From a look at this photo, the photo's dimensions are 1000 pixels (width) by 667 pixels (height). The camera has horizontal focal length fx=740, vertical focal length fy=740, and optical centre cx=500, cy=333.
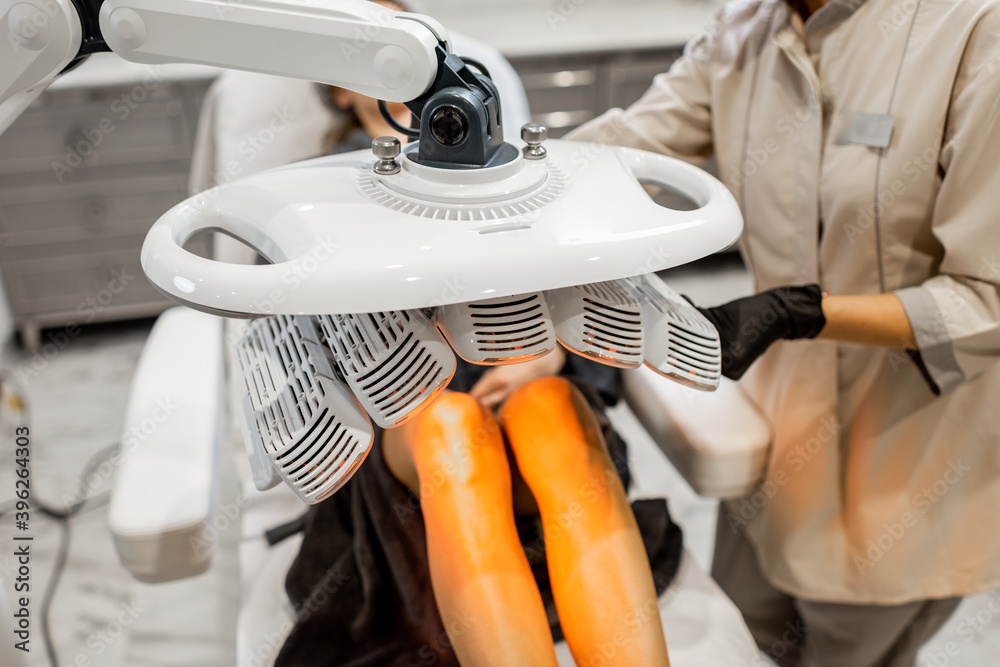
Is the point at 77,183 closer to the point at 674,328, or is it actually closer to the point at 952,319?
the point at 674,328

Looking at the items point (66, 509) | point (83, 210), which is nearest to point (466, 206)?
point (66, 509)

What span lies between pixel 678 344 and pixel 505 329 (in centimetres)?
19

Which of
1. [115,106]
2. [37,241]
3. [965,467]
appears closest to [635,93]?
[115,106]

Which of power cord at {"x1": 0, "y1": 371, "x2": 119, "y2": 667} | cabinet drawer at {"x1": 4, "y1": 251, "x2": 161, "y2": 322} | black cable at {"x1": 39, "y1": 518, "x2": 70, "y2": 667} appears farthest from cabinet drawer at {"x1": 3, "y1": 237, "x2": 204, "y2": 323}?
black cable at {"x1": 39, "y1": 518, "x2": 70, "y2": 667}

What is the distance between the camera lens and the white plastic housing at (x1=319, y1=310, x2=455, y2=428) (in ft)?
2.08

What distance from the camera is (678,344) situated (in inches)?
28.4

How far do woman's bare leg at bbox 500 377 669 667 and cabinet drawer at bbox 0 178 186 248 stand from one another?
2017 mm

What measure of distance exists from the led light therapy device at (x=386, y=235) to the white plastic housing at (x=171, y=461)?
0.23 metres

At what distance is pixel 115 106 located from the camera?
7.62 ft

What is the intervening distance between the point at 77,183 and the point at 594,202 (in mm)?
2327

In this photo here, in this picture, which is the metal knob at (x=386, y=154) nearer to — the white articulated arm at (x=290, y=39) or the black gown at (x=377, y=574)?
the white articulated arm at (x=290, y=39)

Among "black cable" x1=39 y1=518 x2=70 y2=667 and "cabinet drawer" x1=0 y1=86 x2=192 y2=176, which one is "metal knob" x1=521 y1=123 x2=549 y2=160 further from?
"cabinet drawer" x1=0 y1=86 x2=192 y2=176

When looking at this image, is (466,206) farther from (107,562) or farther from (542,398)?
(107,562)

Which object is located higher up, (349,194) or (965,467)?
(349,194)
